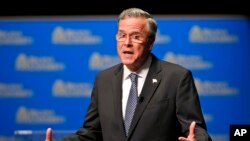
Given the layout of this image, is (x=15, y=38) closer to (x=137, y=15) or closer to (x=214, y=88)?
(x=214, y=88)

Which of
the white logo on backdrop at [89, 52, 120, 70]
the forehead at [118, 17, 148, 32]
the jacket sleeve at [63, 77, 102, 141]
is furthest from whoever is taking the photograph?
the white logo on backdrop at [89, 52, 120, 70]

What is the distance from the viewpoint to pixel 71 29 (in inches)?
245

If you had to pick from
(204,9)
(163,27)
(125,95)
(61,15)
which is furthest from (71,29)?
(125,95)

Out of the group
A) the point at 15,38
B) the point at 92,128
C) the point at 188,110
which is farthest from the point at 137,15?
the point at 15,38

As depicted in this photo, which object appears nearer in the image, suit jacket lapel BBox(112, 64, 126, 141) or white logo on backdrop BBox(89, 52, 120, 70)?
suit jacket lapel BBox(112, 64, 126, 141)

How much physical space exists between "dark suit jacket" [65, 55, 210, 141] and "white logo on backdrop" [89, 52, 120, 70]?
3262mm

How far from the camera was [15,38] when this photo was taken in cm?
625

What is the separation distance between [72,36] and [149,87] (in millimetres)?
3515

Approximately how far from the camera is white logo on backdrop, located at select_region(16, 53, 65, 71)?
20.4 ft

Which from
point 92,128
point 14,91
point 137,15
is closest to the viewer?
point 137,15

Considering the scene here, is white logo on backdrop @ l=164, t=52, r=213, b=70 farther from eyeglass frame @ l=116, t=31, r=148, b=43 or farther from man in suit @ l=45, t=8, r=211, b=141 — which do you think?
eyeglass frame @ l=116, t=31, r=148, b=43

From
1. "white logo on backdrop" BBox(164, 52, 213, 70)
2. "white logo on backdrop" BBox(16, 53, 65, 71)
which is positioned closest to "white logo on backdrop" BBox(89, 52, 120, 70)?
"white logo on backdrop" BBox(16, 53, 65, 71)

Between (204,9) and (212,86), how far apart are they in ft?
2.87

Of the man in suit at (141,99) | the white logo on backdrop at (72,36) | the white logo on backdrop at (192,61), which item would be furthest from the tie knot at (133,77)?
the white logo on backdrop at (72,36)
